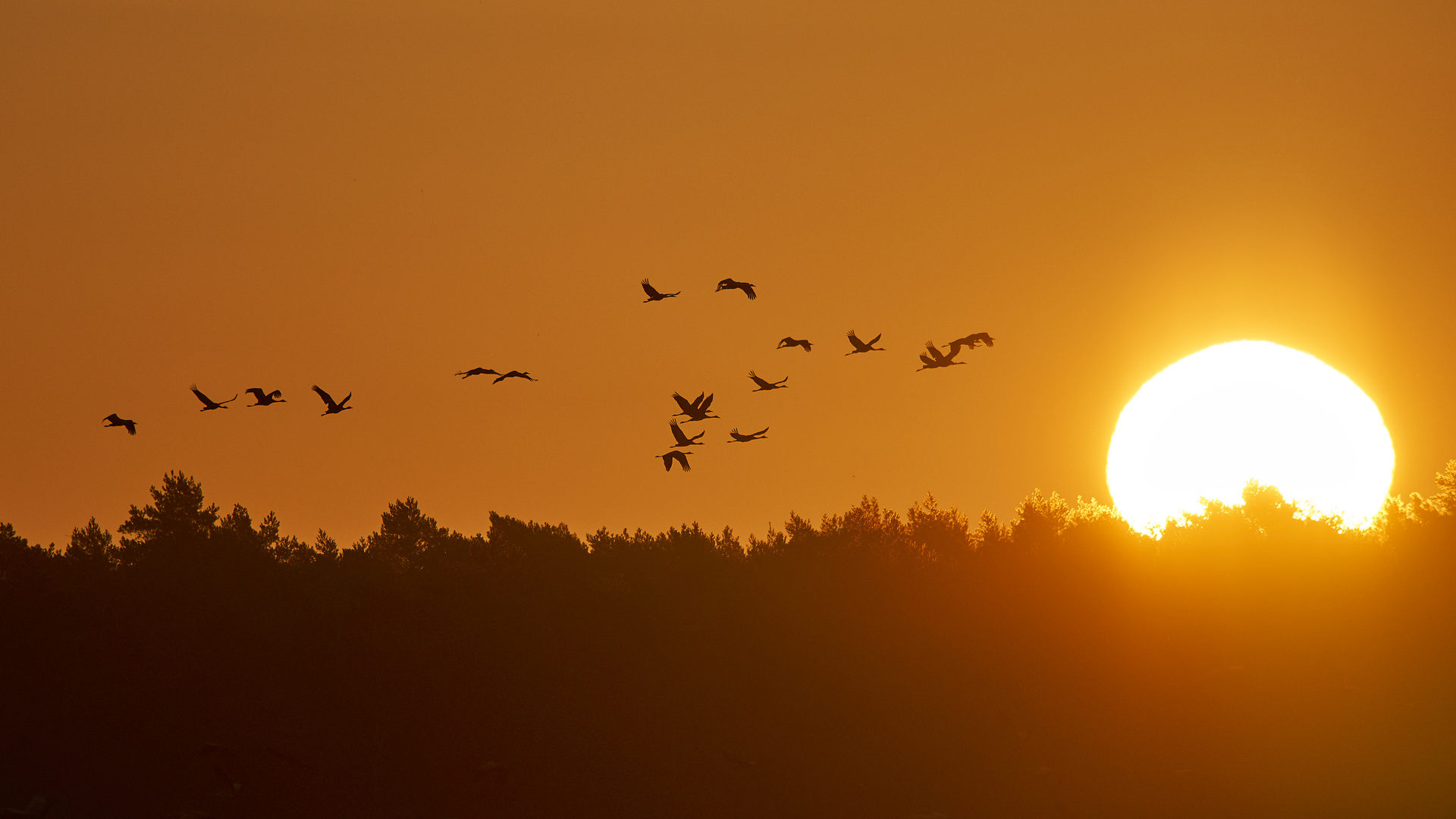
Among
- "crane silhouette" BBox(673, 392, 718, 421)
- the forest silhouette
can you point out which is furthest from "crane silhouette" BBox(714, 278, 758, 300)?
the forest silhouette

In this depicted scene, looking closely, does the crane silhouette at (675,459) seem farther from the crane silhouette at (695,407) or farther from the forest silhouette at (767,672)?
the forest silhouette at (767,672)

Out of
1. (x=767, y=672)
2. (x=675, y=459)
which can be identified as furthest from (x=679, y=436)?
(x=767, y=672)

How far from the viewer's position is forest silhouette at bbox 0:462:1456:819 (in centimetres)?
6650

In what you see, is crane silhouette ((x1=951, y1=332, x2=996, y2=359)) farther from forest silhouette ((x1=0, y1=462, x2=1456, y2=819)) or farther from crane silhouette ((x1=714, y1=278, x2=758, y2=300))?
forest silhouette ((x1=0, y1=462, x2=1456, y2=819))

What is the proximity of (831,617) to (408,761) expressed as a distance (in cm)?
2227

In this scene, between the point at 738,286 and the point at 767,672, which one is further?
the point at 767,672

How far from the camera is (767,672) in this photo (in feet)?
245

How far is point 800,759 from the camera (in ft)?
224

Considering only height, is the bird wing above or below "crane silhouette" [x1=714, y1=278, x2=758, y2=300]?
below

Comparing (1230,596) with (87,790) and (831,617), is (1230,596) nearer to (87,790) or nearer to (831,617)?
(831,617)

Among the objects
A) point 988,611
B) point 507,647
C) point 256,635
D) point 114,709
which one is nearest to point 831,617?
point 988,611

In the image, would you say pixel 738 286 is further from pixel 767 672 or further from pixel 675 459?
pixel 767 672

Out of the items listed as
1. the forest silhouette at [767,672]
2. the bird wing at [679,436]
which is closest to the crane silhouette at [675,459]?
the bird wing at [679,436]

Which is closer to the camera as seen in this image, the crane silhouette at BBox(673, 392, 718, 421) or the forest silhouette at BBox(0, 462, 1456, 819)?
the crane silhouette at BBox(673, 392, 718, 421)
